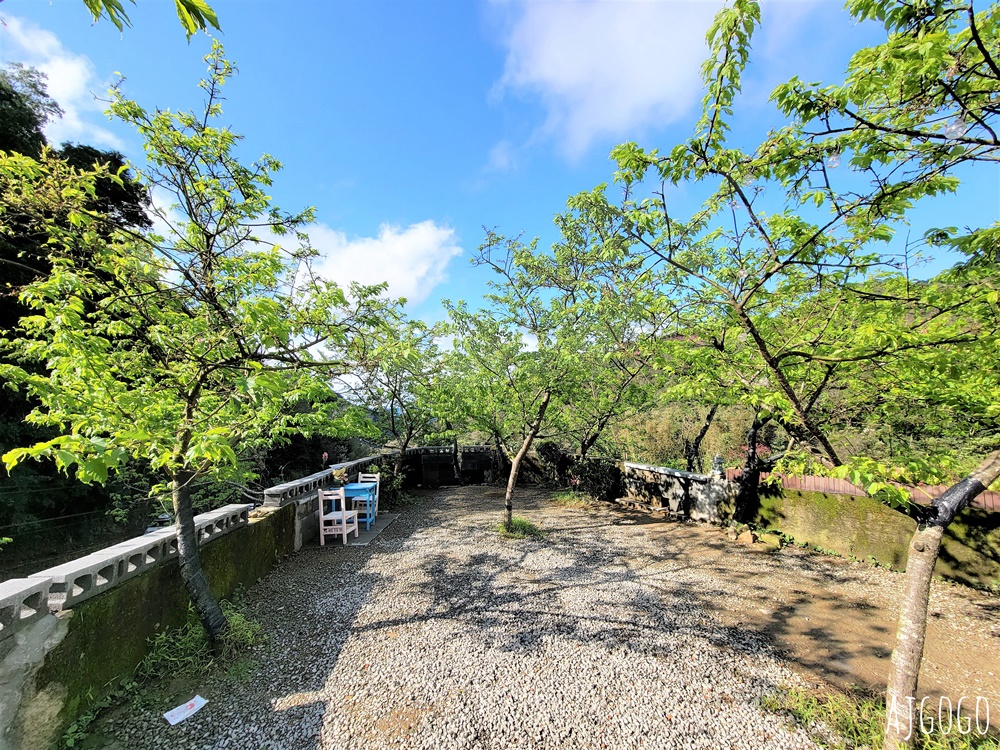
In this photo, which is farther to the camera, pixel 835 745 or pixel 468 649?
pixel 468 649

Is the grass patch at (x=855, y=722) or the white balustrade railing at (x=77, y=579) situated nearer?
the white balustrade railing at (x=77, y=579)

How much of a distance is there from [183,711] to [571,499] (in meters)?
7.81

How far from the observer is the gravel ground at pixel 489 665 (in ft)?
7.77

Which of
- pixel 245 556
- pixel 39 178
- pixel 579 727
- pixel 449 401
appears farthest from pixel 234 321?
pixel 449 401

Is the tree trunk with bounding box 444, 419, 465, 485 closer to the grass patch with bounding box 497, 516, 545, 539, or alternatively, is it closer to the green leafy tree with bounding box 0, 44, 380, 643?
the grass patch with bounding box 497, 516, 545, 539

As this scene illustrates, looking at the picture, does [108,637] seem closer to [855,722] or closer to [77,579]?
[77,579]

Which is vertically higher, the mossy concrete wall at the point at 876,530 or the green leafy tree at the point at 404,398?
the green leafy tree at the point at 404,398

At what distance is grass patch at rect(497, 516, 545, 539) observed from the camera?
6340 mm

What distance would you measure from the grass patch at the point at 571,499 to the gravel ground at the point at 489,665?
3549 mm

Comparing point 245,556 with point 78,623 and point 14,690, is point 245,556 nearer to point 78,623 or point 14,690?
point 78,623

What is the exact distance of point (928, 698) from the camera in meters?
2.67

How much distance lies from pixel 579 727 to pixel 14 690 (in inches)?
125

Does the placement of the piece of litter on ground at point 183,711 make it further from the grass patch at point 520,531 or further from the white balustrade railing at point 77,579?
the grass patch at point 520,531

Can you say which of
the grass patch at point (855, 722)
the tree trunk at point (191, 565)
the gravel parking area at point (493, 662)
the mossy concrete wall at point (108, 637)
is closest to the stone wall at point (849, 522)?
the gravel parking area at point (493, 662)
